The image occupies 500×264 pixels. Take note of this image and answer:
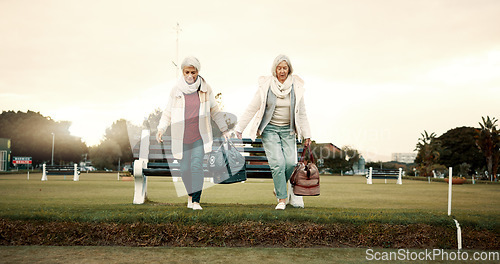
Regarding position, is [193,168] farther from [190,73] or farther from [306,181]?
[306,181]

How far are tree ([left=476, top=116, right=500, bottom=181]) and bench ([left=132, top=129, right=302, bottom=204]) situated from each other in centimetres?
4813

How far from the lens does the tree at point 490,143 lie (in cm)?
4734

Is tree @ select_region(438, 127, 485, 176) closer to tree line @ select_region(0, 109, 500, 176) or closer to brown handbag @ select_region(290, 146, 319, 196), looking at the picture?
tree line @ select_region(0, 109, 500, 176)

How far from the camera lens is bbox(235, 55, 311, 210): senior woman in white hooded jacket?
5578 mm

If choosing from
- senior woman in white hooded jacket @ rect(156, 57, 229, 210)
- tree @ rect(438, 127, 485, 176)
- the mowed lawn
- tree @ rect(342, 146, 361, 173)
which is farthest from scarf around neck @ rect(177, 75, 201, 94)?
tree @ rect(438, 127, 485, 176)

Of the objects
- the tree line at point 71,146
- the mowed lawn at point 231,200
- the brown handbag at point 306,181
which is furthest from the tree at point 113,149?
the brown handbag at point 306,181

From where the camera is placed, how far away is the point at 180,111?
5.65 m

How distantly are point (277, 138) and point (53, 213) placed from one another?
2860mm

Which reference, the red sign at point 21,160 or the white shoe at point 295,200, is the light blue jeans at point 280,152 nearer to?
the white shoe at point 295,200

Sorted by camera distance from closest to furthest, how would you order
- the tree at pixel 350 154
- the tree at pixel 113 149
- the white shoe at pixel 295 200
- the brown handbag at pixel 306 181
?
the brown handbag at pixel 306 181
the white shoe at pixel 295 200
the tree at pixel 350 154
the tree at pixel 113 149

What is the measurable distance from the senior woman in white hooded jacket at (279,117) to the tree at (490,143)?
4837 cm

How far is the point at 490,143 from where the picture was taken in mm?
47969

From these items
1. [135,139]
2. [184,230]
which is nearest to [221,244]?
[184,230]

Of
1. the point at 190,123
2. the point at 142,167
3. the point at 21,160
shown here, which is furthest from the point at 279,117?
the point at 21,160
